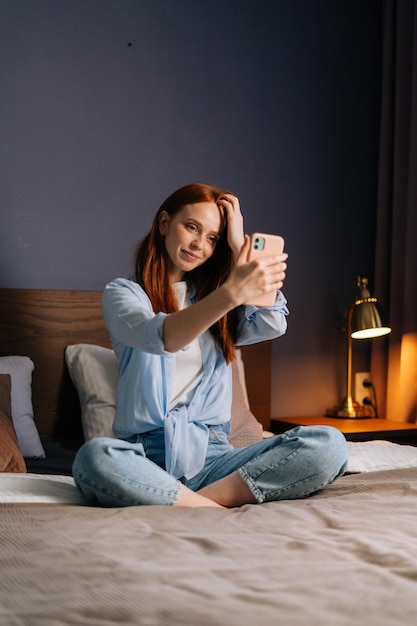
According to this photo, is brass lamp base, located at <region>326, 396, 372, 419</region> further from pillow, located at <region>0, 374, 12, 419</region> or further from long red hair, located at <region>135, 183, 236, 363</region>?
pillow, located at <region>0, 374, 12, 419</region>

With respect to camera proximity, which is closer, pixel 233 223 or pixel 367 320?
pixel 233 223

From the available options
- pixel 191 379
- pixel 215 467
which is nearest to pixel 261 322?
pixel 191 379

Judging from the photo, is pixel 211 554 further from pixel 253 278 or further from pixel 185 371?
pixel 185 371

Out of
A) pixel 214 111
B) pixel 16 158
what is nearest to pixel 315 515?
pixel 16 158

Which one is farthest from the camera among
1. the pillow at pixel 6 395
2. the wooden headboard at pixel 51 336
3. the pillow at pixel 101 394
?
the wooden headboard at pixel 51 336

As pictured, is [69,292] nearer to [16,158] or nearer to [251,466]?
[16,158]

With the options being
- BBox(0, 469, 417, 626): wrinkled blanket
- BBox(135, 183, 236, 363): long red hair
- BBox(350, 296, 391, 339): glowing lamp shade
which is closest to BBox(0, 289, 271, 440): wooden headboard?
BBox(135, 183, 236, 363): long red hair

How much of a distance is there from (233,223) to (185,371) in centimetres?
39

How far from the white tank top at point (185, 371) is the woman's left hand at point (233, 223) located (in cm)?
18

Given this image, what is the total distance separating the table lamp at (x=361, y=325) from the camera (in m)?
3.01

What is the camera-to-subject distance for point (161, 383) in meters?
1.88

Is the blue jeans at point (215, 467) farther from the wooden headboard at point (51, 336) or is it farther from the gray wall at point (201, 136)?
the gray wall at point (201, 136)

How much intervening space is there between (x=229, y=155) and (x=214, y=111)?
17cm

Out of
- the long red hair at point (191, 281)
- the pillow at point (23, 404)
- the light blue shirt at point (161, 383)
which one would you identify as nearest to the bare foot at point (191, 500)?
the light blue shirt at point (161, 383)
